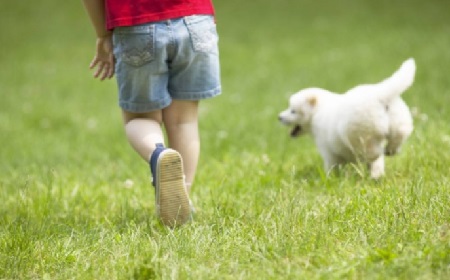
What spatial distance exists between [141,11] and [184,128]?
64 cm

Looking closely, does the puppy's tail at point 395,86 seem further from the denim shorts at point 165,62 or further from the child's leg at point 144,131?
the child's leg at point 144,131

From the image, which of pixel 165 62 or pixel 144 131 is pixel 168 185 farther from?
pixel 165 62

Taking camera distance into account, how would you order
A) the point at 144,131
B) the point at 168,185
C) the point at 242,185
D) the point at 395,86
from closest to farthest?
the point at 168,185, the point at 144,131, the point at 395,86, the point at 242,185

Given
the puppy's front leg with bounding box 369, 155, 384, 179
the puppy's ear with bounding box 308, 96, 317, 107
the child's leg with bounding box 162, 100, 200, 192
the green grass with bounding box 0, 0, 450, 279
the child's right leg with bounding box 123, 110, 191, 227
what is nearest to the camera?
the green grass with bounding box 0, 0, 450, 279

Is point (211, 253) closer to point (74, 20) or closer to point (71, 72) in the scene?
point (71, 72)

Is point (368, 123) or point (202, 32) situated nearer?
point (202, 32)

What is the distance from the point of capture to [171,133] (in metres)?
3.72

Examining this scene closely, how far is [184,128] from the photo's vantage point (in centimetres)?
369

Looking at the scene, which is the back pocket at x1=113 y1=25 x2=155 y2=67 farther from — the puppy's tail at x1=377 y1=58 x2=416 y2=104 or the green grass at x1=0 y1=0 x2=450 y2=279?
the puppy's tail at x1=377 y1=58 x2=416 y2=104

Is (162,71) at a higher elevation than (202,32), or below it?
below

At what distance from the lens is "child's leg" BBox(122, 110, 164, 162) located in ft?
11.5

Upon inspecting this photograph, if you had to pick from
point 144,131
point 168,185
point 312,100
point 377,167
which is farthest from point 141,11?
point 377,167

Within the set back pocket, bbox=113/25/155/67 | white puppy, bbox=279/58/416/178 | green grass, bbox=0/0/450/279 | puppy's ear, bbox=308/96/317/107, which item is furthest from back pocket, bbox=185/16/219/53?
puppy's ear, bbox=308/96/317/107

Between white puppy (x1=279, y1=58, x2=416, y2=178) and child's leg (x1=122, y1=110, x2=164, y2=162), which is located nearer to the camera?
child's leg (x1=122, y1=110, x2=164, y2=162)
